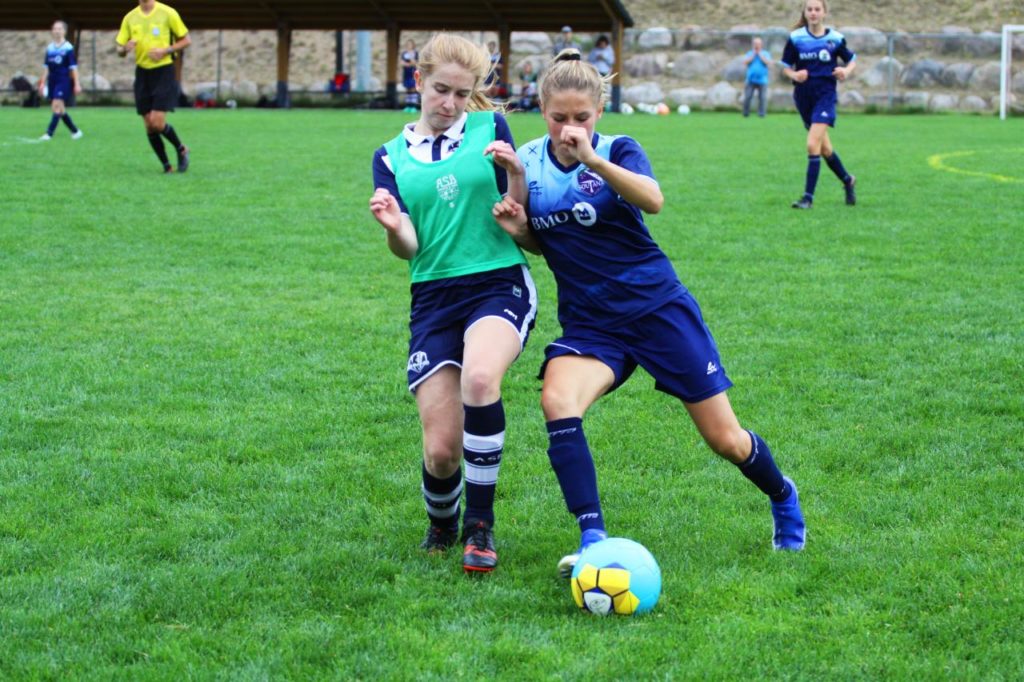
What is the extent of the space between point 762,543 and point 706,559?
266 mm

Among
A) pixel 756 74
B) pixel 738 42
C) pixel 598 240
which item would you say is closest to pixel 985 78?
pixel 738 42

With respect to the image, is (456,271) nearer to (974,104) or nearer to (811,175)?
(811,175)

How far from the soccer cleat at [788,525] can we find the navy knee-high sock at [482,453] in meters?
0.95

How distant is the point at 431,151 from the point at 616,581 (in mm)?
1577

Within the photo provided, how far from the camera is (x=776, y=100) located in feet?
117

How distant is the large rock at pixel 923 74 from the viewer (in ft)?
119

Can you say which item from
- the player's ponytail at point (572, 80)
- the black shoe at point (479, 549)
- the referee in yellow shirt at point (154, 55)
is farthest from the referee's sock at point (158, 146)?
the black shoe at point (479, 549)

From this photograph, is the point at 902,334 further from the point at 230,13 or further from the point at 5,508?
the point at 230,13

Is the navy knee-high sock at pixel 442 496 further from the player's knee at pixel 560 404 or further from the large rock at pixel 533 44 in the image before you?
the large rock at pixel 533 44

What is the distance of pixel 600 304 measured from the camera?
4051mm

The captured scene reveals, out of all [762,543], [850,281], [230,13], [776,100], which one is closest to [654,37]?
[776,100]

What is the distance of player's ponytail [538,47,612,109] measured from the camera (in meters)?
3.86

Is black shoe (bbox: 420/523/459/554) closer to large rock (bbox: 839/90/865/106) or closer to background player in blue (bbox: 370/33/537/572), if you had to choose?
background player in blue (bbox: 370/33/537/572)

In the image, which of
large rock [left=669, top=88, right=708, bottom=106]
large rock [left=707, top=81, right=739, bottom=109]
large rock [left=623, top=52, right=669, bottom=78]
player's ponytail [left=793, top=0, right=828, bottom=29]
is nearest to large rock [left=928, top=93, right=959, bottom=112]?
large rock [left=707, top=81, right=739, bottom=109]
